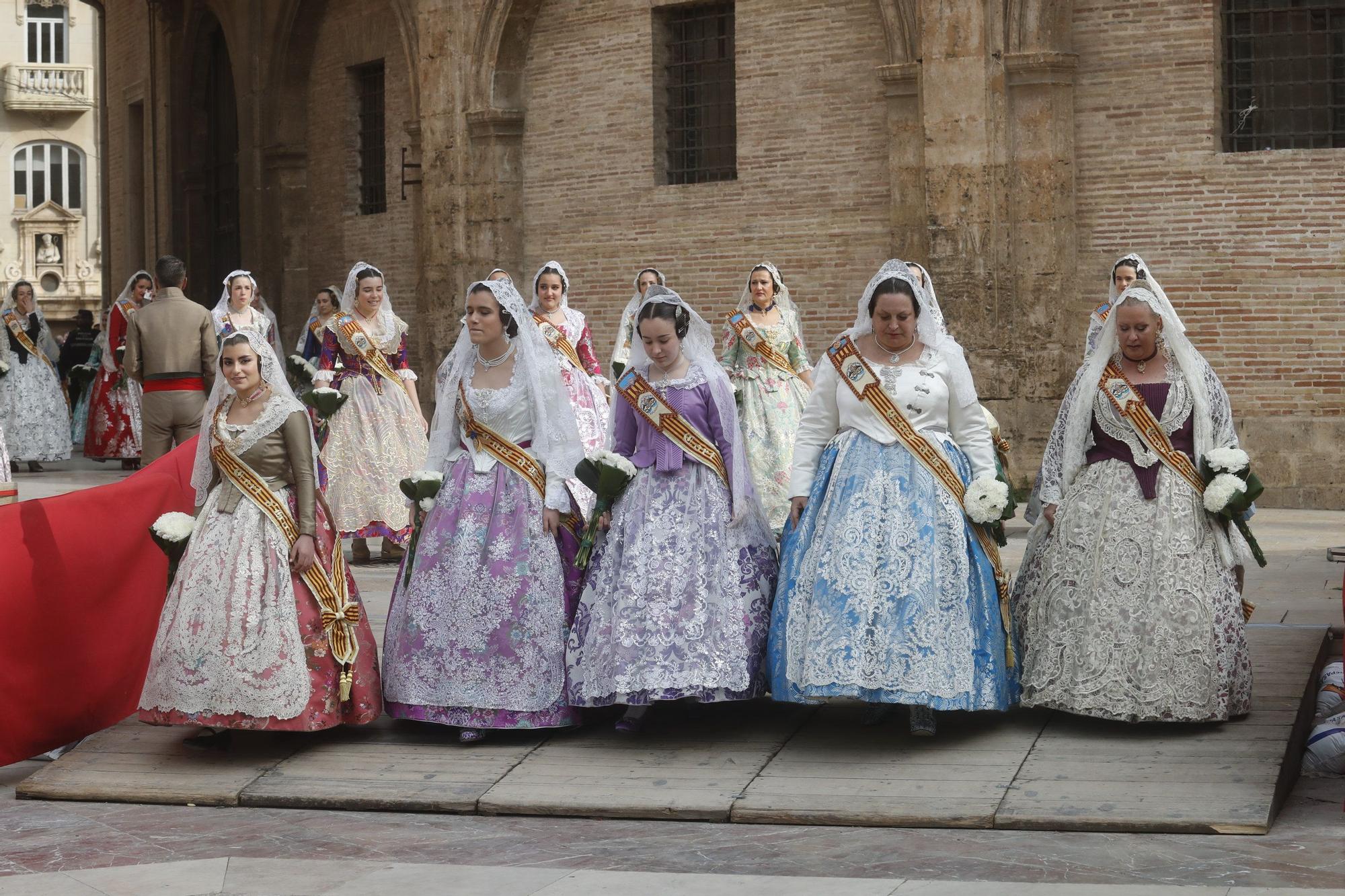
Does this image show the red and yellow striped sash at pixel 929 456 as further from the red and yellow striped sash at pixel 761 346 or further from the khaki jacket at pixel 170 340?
the khaki jacket at pixel 170 340

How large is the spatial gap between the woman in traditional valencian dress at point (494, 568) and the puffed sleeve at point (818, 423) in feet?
2.70

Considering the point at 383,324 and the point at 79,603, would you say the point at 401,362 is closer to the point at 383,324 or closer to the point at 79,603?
the point at 383,324

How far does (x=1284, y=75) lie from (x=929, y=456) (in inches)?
338

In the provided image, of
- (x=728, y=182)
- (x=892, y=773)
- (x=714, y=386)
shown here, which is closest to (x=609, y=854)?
(x=892, y=773)

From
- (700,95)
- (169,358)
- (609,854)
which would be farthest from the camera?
(700,95)

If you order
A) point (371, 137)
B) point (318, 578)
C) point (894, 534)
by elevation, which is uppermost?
point (371, 137)

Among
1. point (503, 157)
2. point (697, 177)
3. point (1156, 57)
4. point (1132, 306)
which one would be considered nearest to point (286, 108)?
point (503, 157)

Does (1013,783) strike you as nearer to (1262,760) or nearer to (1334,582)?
(1262,760)

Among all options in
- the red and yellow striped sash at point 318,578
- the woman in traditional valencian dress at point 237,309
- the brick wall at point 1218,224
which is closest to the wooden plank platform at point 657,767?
the red and yellow striped sash at point 318,578

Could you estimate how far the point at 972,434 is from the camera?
6.57 meters

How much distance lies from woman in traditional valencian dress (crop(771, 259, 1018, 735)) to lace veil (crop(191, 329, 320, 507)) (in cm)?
A: 185

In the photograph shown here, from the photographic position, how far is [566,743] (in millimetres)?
6656

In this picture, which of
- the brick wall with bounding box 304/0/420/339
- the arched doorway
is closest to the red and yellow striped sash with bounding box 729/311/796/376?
the brick wall with bounding box 304/0/420/339

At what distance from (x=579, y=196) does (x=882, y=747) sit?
38.5 feet
